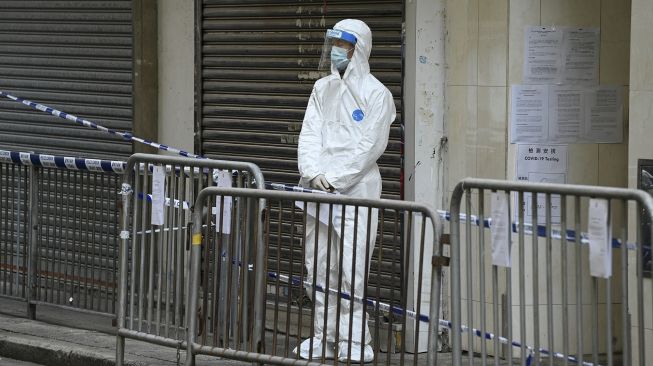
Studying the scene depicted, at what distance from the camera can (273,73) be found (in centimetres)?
998

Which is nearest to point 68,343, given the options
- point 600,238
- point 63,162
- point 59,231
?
point 59,231

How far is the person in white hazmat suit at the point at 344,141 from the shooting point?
795cm

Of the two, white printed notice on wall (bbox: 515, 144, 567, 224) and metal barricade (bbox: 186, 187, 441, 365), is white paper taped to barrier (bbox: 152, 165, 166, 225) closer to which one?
metal barricade (bbox: 186, 187, 441, 365)

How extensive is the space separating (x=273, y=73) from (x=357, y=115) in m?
1.97

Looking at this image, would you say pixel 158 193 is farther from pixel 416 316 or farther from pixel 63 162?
pixel 416 316

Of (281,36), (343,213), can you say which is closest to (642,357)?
(343,213)

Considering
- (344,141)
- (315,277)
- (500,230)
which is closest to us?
(500,230)

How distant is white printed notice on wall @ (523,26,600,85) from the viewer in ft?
27.6

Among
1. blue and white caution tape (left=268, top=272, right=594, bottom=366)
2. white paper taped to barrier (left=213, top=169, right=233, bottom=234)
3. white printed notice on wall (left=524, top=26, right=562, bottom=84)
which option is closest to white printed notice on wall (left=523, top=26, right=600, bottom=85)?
white printed notice on wall (left=524, top=26, right=562, bottom=84)

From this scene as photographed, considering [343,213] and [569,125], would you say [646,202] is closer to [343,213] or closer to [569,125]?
[343,213]

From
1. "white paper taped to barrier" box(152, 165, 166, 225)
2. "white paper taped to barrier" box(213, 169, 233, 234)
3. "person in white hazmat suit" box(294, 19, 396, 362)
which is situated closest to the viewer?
"white paper taped to barrier" box(213, 169, 233, 234)

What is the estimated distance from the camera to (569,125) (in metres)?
8.51

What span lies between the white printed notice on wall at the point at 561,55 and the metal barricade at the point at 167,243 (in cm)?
209

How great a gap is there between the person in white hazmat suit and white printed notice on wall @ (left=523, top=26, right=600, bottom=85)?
1.00m
